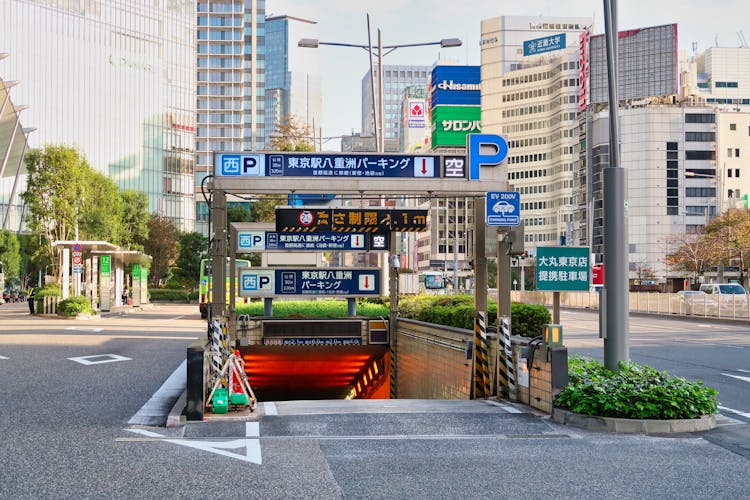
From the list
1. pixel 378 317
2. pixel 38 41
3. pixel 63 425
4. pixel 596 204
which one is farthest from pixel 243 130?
pixel 63 425

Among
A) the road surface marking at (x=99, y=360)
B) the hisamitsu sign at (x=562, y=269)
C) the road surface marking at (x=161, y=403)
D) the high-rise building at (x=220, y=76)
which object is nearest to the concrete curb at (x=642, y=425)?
the hisamitsu sign at (x=562, y=269)

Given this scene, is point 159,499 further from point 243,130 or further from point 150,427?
point 243,130

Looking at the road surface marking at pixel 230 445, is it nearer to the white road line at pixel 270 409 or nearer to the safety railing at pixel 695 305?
the white road line at pixel 270 409

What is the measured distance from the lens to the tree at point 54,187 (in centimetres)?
5862

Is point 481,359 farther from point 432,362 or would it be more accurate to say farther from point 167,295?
point 167,295

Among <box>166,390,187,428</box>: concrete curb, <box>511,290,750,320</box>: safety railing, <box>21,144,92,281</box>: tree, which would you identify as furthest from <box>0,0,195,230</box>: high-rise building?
<box>166,390,187,428</box>: concrete curb

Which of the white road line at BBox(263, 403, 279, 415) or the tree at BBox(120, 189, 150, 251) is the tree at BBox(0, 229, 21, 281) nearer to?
the tree at BBox(120, 189, 150, 251)

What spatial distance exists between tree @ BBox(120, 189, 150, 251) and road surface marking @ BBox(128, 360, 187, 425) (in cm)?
6936

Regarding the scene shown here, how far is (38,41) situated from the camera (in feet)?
383

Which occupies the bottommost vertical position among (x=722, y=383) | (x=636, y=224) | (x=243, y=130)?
(x=722, y=383)

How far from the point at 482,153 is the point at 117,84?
11999 centimetres

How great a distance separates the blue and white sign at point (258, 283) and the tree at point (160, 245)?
71.3 meters

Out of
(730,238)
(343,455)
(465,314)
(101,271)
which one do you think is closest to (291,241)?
(465,314)

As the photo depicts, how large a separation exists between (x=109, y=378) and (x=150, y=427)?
6441mm
